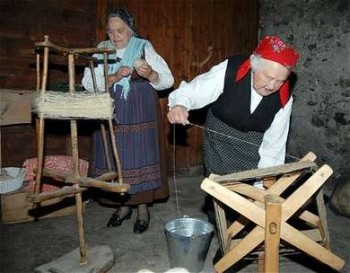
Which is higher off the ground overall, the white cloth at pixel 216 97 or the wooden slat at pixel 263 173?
the white cloth at pixel 216 97

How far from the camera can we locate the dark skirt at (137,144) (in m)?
3.19

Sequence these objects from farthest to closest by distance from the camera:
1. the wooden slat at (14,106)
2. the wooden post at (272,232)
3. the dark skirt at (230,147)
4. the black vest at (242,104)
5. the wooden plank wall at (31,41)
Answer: the wooden plank wall at (31,41), the wooden slat at (14,106), the dark skirt at (230,147), the black vest at (242,104), the wooden post at (272,232)

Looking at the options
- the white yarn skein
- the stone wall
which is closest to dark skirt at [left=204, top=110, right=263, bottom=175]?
the white yarn skein

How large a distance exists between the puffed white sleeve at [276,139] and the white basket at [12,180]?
7.72ft

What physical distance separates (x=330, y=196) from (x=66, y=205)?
307 cm

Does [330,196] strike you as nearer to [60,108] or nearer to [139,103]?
[139,103]

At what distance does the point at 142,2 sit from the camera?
180 inches

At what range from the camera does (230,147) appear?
2.86m

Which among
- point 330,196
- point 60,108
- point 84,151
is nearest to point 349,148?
point 330,196

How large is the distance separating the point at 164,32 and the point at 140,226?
103 inches

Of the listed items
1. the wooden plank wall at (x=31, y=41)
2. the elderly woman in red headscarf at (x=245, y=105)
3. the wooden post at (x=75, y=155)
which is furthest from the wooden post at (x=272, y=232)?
the wooden plank wall at (x=31, y=41)

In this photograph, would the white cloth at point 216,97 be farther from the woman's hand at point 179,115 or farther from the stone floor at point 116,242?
the stone floor at point 116,242

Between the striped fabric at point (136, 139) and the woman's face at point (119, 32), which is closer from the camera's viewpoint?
the woman's face at point (119, 32)

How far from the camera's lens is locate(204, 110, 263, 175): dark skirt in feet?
9.24
